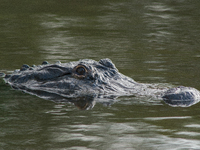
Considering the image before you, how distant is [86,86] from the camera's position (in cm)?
713

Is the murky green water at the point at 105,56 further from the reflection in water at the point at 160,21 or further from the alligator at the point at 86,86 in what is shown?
the alligator at the point at 86,86

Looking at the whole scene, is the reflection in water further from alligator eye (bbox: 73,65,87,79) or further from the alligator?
alligator eye (bbox: 73,65,87,79)

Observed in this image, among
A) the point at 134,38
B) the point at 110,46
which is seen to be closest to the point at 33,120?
the point at 110,46

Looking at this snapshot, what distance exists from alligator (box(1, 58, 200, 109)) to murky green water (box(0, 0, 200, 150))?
27 centimetres

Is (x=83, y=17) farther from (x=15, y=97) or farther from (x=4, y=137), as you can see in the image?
(x=4, y=137)

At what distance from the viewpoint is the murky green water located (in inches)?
201

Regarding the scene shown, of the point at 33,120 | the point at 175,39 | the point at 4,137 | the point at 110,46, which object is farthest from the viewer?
the point at 175,39

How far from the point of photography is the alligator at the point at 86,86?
22.3 feet

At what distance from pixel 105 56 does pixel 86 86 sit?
3670 millimetres

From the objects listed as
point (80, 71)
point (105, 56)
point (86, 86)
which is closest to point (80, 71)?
point (80, 71)

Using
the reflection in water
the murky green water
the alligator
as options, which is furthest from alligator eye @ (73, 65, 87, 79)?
the reflection in water

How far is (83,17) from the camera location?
17328mm

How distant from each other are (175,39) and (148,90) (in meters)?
6.27

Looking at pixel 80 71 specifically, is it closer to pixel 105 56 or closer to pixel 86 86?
pixel 86 86
